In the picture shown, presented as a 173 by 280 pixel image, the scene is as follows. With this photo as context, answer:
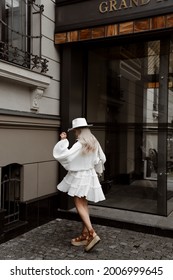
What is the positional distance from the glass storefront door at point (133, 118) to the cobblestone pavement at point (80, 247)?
3.38 feet

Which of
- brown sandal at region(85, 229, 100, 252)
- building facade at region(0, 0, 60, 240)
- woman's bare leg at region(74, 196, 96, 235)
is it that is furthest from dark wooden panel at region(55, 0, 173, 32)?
brown sandal at region(85, 229, 100, 252)

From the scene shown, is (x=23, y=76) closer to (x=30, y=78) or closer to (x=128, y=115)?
(x=30, y=78)

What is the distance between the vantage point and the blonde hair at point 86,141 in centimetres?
428

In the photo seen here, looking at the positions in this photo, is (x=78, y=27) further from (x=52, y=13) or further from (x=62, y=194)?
(x=62, y=194)

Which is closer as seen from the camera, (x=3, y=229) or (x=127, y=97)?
(x=3, y=229)

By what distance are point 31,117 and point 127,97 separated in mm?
2292

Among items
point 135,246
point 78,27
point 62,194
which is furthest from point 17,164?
point 78,27

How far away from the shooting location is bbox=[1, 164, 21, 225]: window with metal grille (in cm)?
490

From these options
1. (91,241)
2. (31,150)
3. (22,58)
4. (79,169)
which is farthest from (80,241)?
(22,58)

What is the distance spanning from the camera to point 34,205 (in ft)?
17.3

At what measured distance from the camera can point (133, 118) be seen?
626cm

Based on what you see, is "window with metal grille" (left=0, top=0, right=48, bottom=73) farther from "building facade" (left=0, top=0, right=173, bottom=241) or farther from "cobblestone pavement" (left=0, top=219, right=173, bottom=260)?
"cobblestone pavement" (left=0, top=219, right=173, bottom=260)

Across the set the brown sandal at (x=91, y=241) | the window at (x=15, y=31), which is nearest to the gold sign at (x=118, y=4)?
the window at (x=15, y=31)

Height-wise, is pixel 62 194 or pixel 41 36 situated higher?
pixel 41 36
